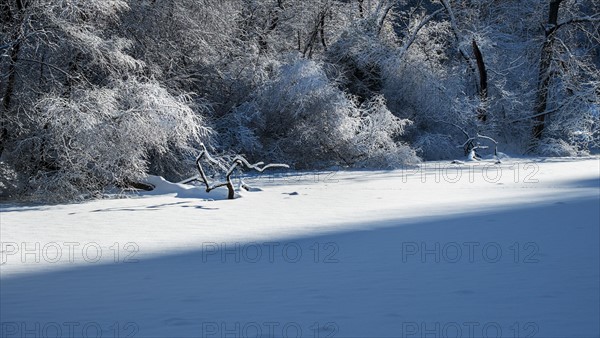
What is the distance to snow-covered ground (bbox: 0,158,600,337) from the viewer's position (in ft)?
15.4

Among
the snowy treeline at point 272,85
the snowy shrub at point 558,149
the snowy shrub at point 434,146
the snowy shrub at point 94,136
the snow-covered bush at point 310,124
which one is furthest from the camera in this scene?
the snowy shrub at point 558,149

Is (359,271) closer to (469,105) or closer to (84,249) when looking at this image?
(84,249)

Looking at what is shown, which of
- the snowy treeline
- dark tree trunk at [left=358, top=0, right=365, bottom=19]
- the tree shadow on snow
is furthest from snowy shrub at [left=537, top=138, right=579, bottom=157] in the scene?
the tree shadow on snow

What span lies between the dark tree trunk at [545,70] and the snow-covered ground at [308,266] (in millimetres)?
11850

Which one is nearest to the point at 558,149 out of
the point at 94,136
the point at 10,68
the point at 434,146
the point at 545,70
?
the point at 545,70

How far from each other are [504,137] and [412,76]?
16.9 ft

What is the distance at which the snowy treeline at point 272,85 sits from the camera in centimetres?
1230

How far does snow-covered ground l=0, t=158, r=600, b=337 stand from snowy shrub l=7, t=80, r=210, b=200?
0.65m

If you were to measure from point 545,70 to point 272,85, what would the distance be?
34.3ft

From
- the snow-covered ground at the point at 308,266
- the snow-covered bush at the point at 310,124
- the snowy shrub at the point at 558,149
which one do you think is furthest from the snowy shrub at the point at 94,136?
the snowy shrub at the point at 558,149

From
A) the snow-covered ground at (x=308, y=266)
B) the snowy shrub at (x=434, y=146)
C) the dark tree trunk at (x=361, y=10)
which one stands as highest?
the dark tree trunk at (x=361, y=10)

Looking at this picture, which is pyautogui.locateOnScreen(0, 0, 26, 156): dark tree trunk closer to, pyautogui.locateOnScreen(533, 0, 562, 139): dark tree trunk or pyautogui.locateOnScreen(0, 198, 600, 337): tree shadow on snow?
pyautogui.locateOnScreen(0, 198, 600, 337): tree shadow on snow

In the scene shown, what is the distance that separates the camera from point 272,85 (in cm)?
1756

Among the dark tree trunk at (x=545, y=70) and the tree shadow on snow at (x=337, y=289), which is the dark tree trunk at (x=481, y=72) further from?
the tree shadow on snow at (x=337, y=289)
